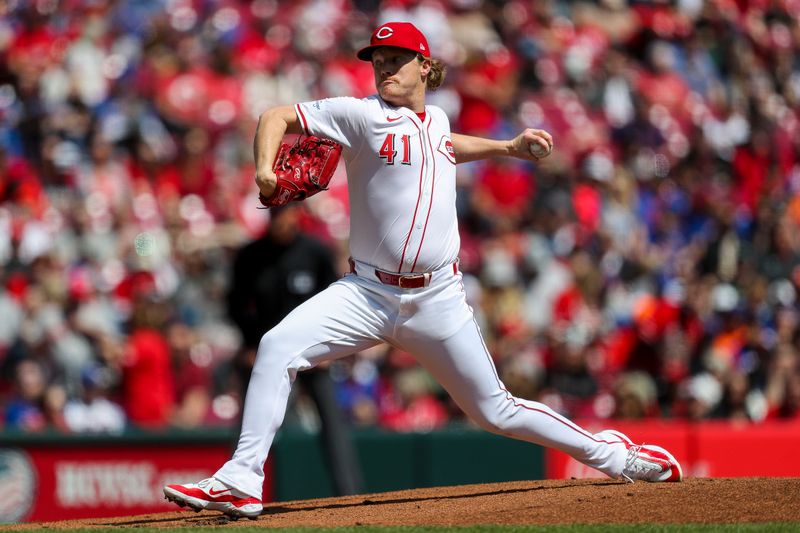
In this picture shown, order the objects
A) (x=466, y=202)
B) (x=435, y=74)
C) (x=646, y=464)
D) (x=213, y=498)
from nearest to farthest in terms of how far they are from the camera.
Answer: (x=213, y=498) < (x=435, y=74) < (x=646, y=464) < (x=466, y=202)

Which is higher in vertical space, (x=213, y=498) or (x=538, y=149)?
(x=538, y=149)

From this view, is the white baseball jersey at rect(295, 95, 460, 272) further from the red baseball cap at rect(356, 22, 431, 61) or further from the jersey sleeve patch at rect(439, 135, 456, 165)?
the red baseball cap at rect(356, 22, 431, 61)

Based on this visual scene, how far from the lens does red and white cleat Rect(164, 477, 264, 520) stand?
5066 millimetres

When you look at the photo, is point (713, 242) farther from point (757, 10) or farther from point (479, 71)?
point (757, 10)

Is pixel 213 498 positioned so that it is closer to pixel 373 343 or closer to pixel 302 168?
pixel 373 343

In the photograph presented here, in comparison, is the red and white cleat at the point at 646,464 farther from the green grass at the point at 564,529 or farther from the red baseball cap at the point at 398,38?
the red baseball cap at the point at 398,38

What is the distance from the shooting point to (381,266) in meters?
5.32

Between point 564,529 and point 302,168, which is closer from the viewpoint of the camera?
point 564,529

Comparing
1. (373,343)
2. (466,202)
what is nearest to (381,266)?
(373,343)

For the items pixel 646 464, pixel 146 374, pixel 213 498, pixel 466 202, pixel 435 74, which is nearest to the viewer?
pixel 213 498

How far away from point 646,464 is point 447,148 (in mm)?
1678

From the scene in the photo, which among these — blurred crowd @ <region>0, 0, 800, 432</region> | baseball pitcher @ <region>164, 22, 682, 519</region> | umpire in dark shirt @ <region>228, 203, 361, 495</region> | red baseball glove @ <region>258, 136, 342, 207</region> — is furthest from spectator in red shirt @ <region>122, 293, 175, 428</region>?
red baseball glove @ <region>258, 136, 342, 207</region>

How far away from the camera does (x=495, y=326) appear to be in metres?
11.1

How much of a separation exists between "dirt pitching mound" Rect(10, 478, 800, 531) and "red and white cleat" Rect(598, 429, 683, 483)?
0.06 metres
